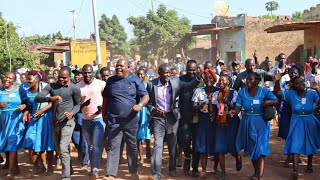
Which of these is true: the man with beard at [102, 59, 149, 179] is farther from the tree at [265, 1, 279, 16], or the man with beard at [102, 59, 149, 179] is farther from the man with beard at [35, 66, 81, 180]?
the tree at [265, 1, 279, 16]

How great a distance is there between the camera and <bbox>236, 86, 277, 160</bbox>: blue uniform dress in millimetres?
5340

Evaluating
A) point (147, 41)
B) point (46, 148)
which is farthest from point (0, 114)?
point (147, 41)

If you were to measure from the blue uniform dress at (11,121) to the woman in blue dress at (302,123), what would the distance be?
4.13 metres

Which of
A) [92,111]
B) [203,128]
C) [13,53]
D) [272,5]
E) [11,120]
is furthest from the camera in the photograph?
[272,5]

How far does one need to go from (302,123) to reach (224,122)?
115 centimetres

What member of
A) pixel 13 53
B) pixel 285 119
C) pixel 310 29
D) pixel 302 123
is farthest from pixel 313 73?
pixel 310 29

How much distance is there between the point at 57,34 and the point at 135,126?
46219mm

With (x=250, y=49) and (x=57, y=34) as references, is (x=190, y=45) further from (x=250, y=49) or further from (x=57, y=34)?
(x=57, y=34)

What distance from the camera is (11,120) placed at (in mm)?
6219

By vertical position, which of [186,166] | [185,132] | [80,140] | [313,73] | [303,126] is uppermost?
[313,73]

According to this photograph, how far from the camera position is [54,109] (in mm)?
5660

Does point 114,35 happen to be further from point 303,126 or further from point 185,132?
point 303,126

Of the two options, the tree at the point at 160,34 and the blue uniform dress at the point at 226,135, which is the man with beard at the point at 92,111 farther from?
the tree at the point at 160,34

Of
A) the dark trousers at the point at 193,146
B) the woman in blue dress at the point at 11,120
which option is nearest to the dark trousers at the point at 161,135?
the dark trousers at the point at 193,146
